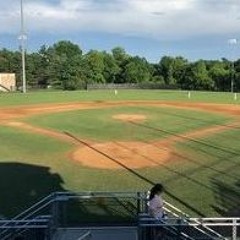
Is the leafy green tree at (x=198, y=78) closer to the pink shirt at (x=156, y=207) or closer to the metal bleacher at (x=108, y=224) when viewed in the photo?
the metal bleacher at (x=108, y=224)

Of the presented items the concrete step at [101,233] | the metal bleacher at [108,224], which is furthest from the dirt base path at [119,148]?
the concrete step at [101,233]

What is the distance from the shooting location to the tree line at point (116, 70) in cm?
9506

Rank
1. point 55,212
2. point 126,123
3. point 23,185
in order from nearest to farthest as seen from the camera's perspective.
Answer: point 55,212, point 23,185, point 126,123

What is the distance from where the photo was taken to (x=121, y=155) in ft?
81.7

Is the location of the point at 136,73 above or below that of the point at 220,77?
above

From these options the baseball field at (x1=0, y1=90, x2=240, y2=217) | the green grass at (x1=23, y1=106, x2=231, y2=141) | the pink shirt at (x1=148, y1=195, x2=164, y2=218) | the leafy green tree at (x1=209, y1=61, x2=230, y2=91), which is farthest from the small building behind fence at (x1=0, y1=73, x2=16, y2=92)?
the pink shirt at (x1=148, y1=195, x2=164, y2=218)

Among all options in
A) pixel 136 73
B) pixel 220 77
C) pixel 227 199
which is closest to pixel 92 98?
pixel 227 199

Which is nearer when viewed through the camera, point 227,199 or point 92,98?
point 227,199

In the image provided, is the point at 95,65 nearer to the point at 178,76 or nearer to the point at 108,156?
the point at 178,76

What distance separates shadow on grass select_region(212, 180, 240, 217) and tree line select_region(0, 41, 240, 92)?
232ft

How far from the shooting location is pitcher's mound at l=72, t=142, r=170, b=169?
22.9 metres

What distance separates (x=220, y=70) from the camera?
94.8 meters

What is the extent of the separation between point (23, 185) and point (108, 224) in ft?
17.7

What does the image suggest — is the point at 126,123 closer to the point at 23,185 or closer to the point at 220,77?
the point at 23,185
